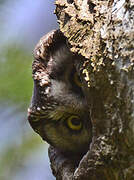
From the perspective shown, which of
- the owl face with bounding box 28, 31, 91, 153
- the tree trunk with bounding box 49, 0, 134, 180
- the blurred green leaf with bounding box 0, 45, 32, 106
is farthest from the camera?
the blurred green leaf with bounding box 0, 45, 32, 106

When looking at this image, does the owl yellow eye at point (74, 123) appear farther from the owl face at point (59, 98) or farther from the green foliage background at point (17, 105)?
the green foliage background at point (17, 105)

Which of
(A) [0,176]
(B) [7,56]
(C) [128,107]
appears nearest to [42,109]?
(C) [128,107]

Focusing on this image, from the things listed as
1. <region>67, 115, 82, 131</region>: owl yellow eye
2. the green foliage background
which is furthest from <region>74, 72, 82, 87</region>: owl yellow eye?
the green foliage background

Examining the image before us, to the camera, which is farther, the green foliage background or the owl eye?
the green foliage background

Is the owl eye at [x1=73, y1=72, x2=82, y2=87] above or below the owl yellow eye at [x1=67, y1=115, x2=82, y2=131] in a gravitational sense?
above

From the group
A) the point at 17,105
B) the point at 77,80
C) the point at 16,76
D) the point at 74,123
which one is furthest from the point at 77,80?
the point at 17,105

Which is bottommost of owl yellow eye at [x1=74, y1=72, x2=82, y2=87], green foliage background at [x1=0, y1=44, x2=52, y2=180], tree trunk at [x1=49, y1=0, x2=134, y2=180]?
tree trunk at [x1=49, y1=0, x2=134, y2=180]

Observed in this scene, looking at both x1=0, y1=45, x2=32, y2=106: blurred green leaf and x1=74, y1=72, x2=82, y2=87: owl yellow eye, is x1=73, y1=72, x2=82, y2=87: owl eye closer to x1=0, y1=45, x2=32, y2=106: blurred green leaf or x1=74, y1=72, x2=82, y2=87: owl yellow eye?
x1=74, y1=72, x2=82, y2=87: owl yellow eye

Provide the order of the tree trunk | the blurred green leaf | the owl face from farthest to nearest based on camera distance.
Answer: the blurred green leaf, the owl face, the tree trunk

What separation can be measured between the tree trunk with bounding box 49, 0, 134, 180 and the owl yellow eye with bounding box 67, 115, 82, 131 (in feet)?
0.68

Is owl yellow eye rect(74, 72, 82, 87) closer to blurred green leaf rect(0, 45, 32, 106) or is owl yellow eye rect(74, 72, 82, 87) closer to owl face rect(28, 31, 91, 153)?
owl face rect(28, 31, 91, 153)

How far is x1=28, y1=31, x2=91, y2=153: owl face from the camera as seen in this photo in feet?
5.99

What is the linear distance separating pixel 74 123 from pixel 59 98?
12 cm

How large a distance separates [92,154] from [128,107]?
0.21 metres
